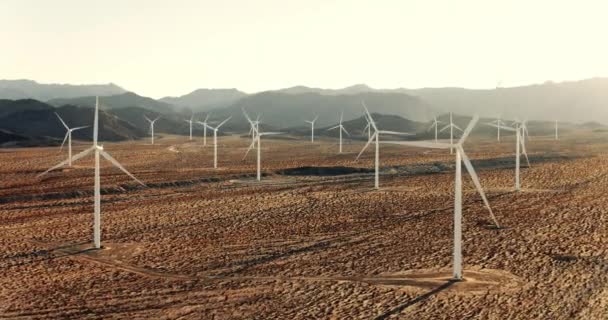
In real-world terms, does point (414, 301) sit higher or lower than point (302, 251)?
lower

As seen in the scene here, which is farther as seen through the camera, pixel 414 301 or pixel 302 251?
pixel 302 251

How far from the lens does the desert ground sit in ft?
71.6

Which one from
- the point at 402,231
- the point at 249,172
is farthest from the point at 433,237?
the point at 249,172

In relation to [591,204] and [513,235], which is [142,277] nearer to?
[513,235]

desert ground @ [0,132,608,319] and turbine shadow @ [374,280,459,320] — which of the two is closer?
turbine shadow @ [374,280,459,320]

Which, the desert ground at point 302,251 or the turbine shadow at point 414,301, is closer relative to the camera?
the turbine shadow at point 414,301

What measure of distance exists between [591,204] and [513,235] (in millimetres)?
14033

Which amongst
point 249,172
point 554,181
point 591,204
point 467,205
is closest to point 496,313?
point 467,205

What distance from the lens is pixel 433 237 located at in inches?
1298

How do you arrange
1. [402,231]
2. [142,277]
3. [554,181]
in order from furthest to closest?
[554,181]
[402,231]
[142,277]

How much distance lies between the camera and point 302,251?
30.2 meters

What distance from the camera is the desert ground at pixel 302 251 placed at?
21828mm

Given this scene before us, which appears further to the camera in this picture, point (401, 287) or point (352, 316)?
point (401, 287)

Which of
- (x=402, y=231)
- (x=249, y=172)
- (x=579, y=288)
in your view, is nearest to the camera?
(x=579, y=288)
